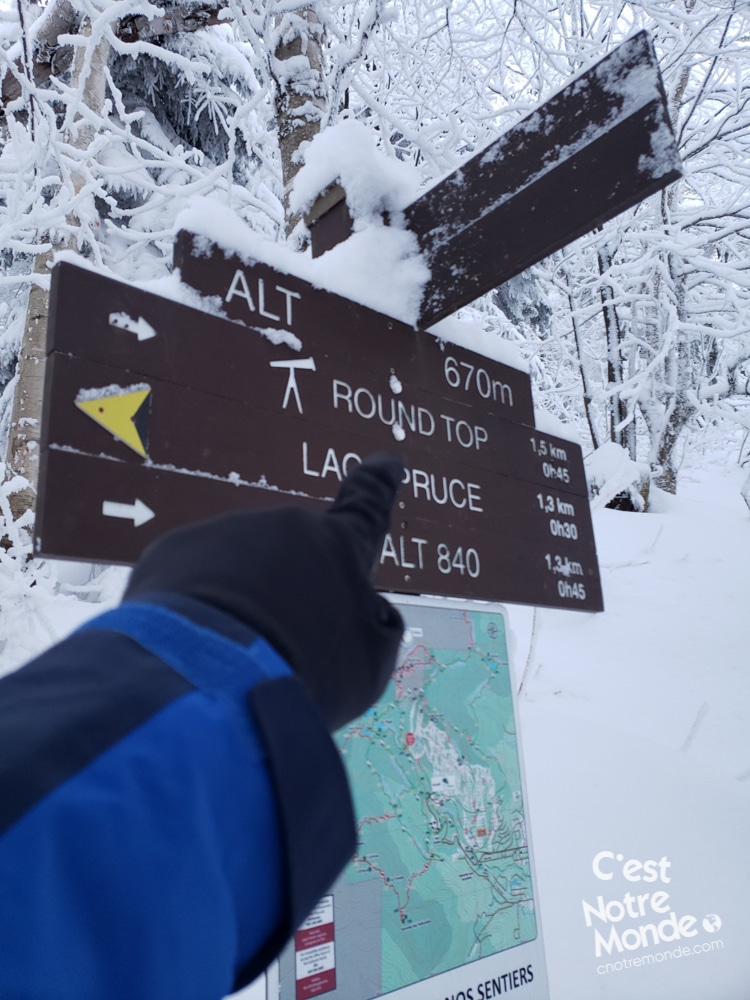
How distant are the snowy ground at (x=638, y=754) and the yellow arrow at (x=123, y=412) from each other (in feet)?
8.57

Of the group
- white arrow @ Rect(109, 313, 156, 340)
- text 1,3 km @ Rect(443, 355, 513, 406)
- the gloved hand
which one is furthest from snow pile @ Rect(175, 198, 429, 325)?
the gloved hand

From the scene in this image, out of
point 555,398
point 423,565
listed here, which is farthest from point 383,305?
point 555,398

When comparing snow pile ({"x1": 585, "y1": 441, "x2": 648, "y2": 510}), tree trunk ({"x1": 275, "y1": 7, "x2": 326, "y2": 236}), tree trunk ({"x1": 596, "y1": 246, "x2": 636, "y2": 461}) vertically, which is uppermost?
tree trunk ({"x1": 596, "y1": 246, "x2": 636, "y2": 461})

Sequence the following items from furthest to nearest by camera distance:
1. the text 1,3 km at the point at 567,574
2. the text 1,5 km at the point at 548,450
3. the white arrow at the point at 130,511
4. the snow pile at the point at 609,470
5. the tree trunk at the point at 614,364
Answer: the tree trunk at the point at 614,364 < the snow pile at the point at 609,470 < the text 1,5 km at the point at 548,450 < the text 1,3 km at the point at 567,574 < the white arrow at the point at 130,511

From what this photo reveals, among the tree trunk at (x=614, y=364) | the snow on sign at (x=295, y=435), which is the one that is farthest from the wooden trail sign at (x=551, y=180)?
the tree trunk at (x=614, y=364)

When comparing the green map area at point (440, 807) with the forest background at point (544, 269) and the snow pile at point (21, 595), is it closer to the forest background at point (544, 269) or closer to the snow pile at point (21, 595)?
the forest background at point (544, 269)

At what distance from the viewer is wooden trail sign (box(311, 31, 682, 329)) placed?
68.6 inches

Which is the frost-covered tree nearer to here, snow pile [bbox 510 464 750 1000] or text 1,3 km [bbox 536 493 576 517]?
text 1,3 km [bbox 536 493 576 517]

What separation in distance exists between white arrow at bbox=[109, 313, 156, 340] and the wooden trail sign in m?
1.01

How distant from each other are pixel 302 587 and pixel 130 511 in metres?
0.90

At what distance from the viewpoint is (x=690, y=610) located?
5.69 m

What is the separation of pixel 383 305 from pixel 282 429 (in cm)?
67

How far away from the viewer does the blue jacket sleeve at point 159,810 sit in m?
0.47

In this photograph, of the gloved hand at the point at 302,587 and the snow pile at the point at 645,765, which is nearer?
the gloved hand at the point at 302,587
